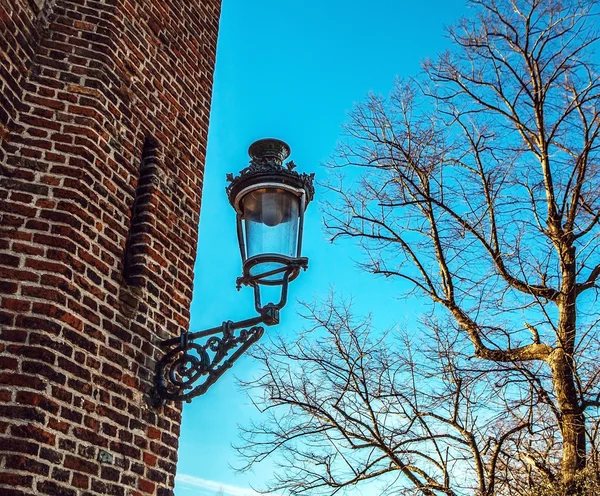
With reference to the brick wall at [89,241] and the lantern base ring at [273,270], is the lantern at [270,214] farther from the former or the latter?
the brick wall at [89,241]

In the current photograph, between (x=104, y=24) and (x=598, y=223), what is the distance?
6.17 metres

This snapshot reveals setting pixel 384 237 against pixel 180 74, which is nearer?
pixel 180 74

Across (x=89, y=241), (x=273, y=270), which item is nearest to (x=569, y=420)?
(x=273, y=270)

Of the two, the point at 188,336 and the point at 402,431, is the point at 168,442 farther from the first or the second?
the point at 402,431

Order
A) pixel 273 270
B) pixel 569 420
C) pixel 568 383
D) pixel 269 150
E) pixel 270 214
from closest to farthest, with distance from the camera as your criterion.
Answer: pixel 273 270, pixel 270 214, pixel 269 150, pixel 569 420, pixel 568 383

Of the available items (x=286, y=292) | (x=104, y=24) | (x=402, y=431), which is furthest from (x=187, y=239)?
(x=402, y=431)

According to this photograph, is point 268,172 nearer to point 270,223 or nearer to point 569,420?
point 270,223

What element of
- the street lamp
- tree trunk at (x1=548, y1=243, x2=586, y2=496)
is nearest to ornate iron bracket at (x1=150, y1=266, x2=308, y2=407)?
the street lamp

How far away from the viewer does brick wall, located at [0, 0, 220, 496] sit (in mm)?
3045

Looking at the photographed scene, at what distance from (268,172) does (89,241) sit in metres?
1.08

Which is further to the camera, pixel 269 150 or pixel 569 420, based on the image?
pixel 569 420

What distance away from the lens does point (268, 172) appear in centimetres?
386

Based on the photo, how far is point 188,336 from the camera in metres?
3.79

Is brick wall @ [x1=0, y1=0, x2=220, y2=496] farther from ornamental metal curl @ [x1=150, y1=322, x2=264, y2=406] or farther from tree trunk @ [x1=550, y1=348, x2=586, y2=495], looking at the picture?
Answer: tree trunk @ [x1=550, y1=348, x2=586, y2=495]
